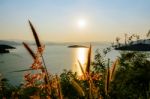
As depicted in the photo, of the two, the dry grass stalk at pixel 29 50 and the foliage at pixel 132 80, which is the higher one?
the dry grass stalk at pixel 29 50

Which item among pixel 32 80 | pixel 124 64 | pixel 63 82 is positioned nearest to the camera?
pixel 32 80

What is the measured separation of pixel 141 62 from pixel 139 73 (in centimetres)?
572

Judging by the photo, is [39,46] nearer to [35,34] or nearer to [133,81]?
[35,34]

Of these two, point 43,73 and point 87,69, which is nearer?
point 43,73

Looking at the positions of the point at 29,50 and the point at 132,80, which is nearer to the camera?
the point at 29,50

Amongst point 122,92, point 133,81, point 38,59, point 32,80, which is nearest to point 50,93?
point 32,80

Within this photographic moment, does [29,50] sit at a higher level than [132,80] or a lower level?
higher

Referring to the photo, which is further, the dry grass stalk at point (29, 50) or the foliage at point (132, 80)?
the foliage at point (132, 80)

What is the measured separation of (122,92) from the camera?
11.4m

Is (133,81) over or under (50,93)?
under

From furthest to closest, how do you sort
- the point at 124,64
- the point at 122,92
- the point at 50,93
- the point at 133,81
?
the point at 124,64, the point at 133,81, the point at 122,92, the point at 50,93

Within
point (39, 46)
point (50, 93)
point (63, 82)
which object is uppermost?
Answer: point (39, 46)

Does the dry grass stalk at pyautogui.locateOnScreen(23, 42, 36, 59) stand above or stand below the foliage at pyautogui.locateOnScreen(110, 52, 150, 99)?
above

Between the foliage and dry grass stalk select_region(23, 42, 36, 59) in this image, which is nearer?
dry grass stalk select_region(23, 42, 36, 59)
